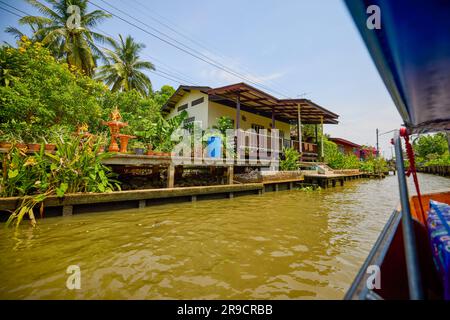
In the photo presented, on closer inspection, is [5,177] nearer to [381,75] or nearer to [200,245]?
Result: [200,245]

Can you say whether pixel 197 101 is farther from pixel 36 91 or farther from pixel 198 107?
pixel 36 91

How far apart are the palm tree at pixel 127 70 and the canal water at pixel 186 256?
1970 centimetres

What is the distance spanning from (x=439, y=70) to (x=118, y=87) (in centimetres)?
2421

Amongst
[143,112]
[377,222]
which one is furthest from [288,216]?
[143,112]

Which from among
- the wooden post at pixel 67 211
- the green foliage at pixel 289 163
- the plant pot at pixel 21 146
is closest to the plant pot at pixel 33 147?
the plant pot at pixel 21 146

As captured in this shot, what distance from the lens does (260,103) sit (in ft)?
47.5

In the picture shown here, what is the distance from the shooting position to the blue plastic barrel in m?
9.50

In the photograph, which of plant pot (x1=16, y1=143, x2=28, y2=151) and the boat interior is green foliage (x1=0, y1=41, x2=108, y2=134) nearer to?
plant pot (x1=16, y1=143, x2=28, y2=151)

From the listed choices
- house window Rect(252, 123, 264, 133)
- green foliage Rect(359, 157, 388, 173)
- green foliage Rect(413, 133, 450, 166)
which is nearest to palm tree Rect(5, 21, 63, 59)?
house window Rect(252, 123, 264, 133)

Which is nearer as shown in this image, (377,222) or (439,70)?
(439,70)

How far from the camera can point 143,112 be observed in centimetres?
1828

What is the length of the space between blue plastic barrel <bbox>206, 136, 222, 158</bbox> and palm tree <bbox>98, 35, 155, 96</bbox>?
51.6 feet

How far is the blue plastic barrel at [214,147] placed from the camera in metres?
9.50

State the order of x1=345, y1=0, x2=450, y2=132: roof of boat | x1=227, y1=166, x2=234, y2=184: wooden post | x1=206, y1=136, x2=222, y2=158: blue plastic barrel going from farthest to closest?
x1=206, y1=136, x2=222, y2=158: blue plastic barrel < x1=227, y1=166, x2=234, y2=184: wooden post < x1=345, y1=0, x2=450, y2=132: roof of boat
